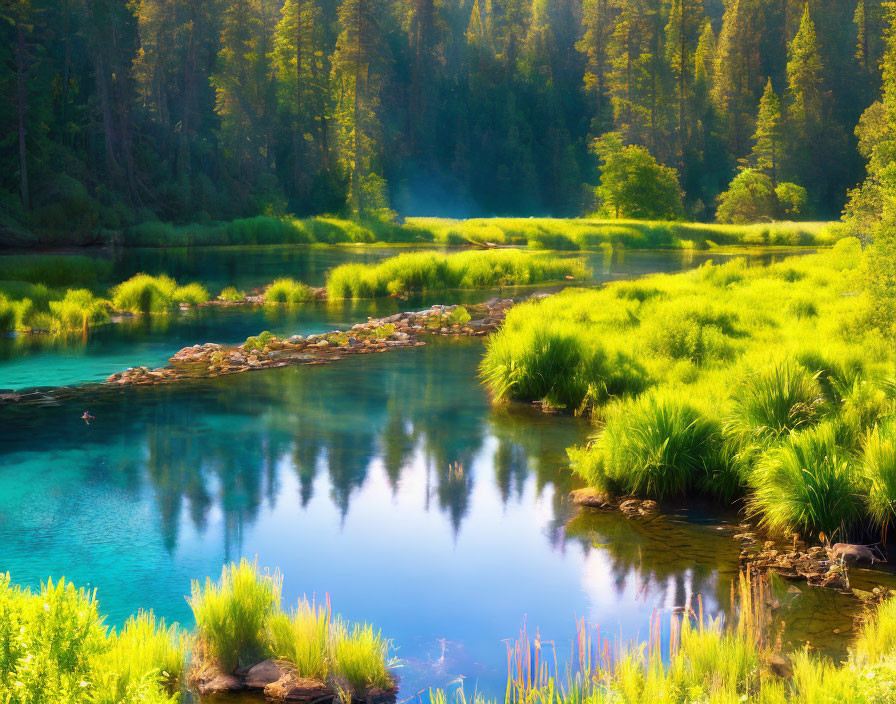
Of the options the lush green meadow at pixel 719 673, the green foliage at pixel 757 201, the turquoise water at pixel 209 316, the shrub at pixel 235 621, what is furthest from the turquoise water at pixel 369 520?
the green foliage at pixel 757 201

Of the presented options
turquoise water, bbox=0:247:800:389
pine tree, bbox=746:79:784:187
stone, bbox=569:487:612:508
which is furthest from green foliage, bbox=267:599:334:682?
pine tree, bbox=746:79:784:187

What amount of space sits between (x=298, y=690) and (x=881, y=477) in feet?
20.9

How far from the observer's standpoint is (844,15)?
333 feet

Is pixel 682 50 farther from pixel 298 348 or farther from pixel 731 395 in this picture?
pixel 731 395

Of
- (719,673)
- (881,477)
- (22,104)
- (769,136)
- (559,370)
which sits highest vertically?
(769,136)

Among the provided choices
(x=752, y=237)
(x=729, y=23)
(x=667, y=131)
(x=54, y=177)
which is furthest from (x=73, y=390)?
(x=729, y=23)

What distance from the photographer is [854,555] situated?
907 centimetres

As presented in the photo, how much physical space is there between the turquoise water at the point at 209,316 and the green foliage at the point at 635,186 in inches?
914

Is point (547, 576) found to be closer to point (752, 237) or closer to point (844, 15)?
point (752, 237)

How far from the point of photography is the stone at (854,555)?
903cm

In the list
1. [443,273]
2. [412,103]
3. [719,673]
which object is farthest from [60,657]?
[412,103]

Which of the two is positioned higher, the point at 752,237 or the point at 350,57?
the point at 350,57

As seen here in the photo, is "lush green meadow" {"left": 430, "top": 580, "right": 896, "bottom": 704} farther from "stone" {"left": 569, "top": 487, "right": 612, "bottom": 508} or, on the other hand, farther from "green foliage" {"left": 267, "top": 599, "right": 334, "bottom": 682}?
"stone" {"left": 569, "top": 487, "right": 612, "bottom": 508}

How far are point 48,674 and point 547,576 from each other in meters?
5.43
